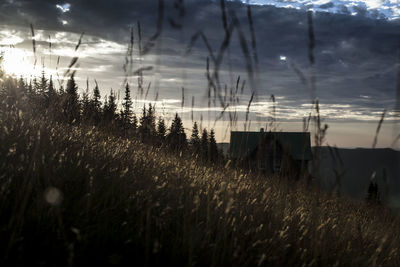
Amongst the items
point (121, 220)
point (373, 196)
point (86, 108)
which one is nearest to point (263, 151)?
point (121, 220)

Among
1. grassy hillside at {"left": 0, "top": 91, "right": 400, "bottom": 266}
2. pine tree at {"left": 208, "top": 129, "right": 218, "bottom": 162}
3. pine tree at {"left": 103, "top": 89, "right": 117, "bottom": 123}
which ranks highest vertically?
pine tree at {"left": 103, "top": 89, "right": 117, "bottom": 123}

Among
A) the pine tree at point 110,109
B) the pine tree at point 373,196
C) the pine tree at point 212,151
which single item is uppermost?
the pine tree at point 110,109

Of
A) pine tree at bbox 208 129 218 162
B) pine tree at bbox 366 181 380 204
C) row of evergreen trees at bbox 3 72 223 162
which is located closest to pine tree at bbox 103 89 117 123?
row of evergreen trees at bbox 3 72 223 162

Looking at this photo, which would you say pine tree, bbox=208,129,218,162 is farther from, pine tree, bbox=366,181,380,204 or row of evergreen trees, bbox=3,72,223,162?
pine tree, bbox=366,181,380,204

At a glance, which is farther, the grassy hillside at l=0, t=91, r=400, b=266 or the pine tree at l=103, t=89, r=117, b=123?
the pine tree at l=103, t=89, r=117, b=123

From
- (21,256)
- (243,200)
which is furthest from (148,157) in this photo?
(21,256)

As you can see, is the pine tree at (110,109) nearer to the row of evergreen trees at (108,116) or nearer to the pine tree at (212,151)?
the row of evergreen trees at (108,116)

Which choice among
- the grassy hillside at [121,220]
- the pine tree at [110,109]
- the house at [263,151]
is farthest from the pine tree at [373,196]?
the pine tree at [110,109]

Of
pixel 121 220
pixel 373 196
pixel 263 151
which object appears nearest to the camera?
pixel 121 220

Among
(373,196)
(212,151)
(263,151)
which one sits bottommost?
(373,196)

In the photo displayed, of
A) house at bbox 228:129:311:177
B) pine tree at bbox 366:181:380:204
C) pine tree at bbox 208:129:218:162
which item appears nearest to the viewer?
house at bbox 228:129:311:177

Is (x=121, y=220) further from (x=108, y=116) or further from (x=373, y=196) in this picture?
(x=373, y=196)

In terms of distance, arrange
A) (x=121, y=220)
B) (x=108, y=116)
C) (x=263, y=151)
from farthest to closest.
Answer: (x=108, y=116), (x=263, y=151), (x=121, y=220)

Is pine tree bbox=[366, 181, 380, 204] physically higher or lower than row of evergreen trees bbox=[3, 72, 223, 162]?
lower
